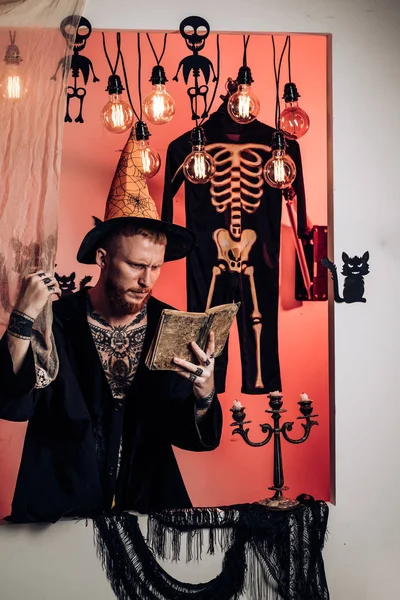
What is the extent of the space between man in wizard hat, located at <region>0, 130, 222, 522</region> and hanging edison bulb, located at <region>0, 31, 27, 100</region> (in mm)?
739

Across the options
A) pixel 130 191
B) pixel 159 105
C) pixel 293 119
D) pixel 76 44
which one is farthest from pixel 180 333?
pixel 76 44

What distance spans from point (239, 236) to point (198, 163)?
54 centimetres

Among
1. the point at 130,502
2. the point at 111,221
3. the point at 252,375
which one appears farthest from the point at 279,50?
the point at 130,502

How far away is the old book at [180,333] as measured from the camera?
10.7ft

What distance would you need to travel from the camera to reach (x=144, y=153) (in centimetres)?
366

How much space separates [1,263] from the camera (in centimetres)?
299

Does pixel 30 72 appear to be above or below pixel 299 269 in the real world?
above

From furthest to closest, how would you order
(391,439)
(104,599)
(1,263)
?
(391,439)
(104,599)
(1,263)

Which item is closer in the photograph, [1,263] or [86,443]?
[1,263]

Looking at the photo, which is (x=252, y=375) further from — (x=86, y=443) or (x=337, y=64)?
(x=337, y=64)

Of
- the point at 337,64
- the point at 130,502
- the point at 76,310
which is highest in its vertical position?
the point at 337,64

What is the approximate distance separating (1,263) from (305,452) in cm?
212

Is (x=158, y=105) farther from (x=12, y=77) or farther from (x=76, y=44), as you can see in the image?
(x=12, y=77)

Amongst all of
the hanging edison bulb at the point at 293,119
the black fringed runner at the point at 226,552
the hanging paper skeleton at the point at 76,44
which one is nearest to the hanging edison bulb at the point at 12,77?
the hanging paper skeleton at the point at 76,44
